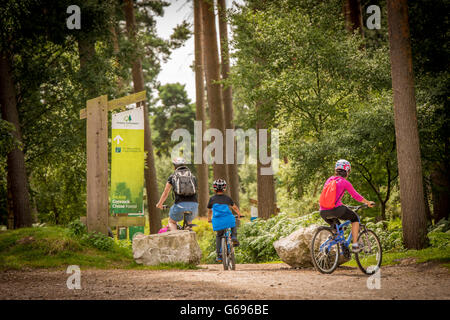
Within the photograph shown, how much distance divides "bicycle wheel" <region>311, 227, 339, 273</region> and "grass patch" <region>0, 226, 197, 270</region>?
2753mm

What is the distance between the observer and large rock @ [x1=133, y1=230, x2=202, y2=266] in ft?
34.7

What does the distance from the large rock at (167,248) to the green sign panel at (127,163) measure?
156 cm

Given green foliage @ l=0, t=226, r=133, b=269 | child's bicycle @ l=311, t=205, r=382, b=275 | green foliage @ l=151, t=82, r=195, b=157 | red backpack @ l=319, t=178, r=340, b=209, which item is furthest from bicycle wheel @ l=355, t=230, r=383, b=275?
green foliage @ l=151, t=82, r=195, b=157

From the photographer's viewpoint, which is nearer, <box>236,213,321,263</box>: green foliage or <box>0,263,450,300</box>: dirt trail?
<box>0,263,450,300</box>: dirt trail

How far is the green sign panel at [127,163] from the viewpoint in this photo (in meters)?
12.1

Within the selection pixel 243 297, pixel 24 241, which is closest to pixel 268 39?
pixel 24 241

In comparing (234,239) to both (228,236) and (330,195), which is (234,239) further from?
(330,195)

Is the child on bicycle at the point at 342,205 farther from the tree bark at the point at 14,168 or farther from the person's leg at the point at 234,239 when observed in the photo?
the tree bark at the point at 14,168

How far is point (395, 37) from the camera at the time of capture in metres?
12.2

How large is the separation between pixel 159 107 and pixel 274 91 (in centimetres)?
3616

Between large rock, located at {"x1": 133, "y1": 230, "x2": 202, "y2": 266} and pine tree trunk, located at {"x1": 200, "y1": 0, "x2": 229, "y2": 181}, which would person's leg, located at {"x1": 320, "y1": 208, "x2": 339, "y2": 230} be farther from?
pine tree trunk, located at {"x1": 200, "y1": 0, "x2": 229, "y2": 181}

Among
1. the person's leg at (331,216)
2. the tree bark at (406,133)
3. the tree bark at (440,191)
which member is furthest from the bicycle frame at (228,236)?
the tree bark at (440,191)
